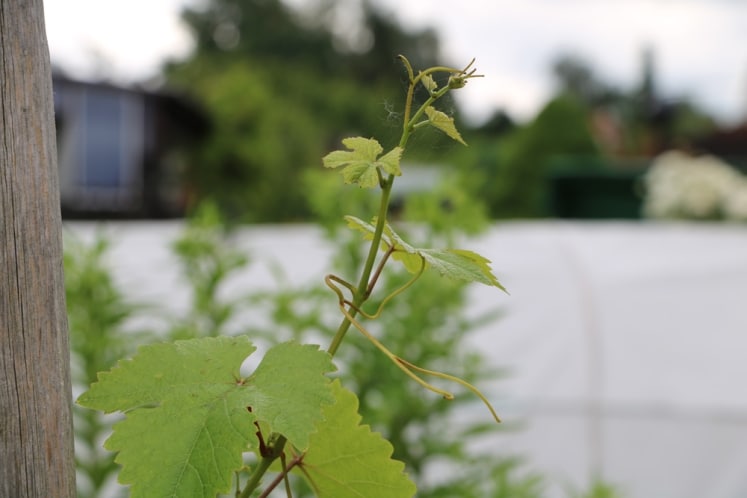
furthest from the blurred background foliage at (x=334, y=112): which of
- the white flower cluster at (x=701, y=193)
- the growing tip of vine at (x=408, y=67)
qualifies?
the white flower cluster at (x=701, y=193)

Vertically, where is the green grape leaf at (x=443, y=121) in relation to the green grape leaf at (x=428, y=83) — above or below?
below

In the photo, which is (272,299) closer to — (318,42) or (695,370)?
(695,370)

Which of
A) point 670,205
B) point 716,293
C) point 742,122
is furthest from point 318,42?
point 716,293

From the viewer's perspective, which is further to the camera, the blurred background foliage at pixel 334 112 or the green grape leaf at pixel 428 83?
the blurred background foliage at pixel 334 112

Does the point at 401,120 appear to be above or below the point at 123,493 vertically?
above

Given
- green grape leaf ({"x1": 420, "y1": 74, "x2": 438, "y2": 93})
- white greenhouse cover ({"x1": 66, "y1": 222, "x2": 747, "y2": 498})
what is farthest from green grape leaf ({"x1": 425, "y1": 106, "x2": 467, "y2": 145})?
white greenhouse cover ({"x1": 66, "y1": 222, "x2": 747, "y2": 498})

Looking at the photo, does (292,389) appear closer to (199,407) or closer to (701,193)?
(199,407)

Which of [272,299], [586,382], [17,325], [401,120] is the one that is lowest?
[586,382]

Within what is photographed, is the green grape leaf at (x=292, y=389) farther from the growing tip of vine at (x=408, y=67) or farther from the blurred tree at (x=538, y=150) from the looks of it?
the blurred tree at (x=538, y=150)

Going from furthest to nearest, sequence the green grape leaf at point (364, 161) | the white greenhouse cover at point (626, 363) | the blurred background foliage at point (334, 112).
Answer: the blurred background foliage at point (334, 112), the white greenhouse cover at point (626, 363), the green grape leaf at point (364, 161)
